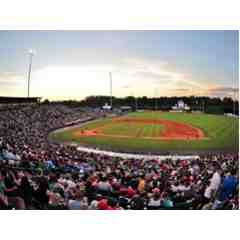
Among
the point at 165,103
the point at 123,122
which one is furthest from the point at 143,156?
the point at 165,103

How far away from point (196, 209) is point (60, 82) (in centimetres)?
165

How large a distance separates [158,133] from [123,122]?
0.33 m

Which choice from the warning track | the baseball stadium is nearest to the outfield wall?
the baseball stadium

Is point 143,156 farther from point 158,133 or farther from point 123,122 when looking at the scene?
point 123,122

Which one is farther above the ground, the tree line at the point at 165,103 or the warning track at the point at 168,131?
the tree line at the point at 165,103

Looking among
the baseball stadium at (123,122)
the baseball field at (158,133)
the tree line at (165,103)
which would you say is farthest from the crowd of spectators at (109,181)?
the tree line at (165,103)

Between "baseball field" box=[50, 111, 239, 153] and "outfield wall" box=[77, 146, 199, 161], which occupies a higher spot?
"baseball field" box=[50, 111, 239, 153]

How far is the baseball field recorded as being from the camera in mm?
4688

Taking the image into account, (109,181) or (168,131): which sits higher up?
(168,131)

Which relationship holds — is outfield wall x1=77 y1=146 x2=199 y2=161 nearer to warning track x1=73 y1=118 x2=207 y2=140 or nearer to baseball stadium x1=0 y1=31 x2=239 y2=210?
baseball stadium x1=0 y1=31 x2=239 y2=210

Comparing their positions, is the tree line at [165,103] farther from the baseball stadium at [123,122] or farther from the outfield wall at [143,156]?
the outfield wall at [143,156]

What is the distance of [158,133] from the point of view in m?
4.74

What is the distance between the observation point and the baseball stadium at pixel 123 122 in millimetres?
4652

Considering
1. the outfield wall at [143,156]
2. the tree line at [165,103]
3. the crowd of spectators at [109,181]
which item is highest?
the tree line at [165,103]
